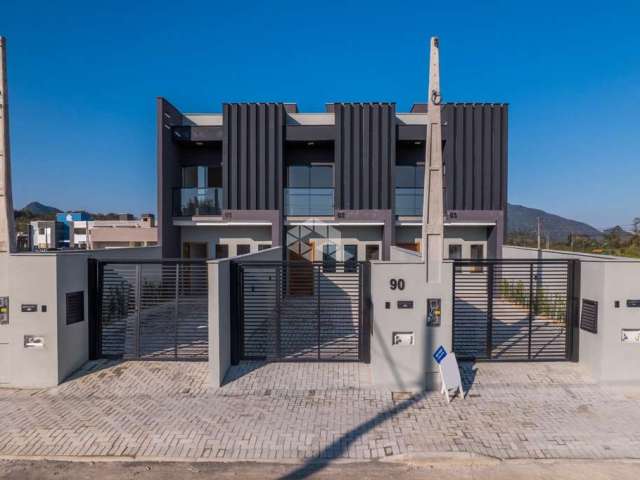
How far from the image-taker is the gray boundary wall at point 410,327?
6.65 metres

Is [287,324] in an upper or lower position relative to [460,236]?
lower

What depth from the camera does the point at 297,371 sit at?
7258mm

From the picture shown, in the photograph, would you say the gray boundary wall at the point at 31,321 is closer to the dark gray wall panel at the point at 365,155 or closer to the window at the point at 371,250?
→ the dark gray wall panel at the point at 365,155

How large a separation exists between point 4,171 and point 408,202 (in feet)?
41.1

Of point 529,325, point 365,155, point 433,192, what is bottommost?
point 529,325

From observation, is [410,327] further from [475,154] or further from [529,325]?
[475,154]

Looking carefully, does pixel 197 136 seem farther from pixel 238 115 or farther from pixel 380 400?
pixel 380 400

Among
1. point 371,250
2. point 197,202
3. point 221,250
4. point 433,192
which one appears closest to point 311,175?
point 371,250

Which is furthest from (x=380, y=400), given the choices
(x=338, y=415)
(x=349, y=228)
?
(x=349, y=228)

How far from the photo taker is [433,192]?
266 inches

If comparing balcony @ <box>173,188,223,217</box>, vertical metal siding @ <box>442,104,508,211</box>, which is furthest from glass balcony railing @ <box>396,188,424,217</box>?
balcony @ <box>173,188,223,217</box>

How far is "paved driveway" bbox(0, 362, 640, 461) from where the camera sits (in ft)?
16.3

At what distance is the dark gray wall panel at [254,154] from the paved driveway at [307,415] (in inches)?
339

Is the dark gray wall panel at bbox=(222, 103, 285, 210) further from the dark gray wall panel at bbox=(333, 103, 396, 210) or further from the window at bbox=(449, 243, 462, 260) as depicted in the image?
the window at bbox=(449, 243, 462, 260)
